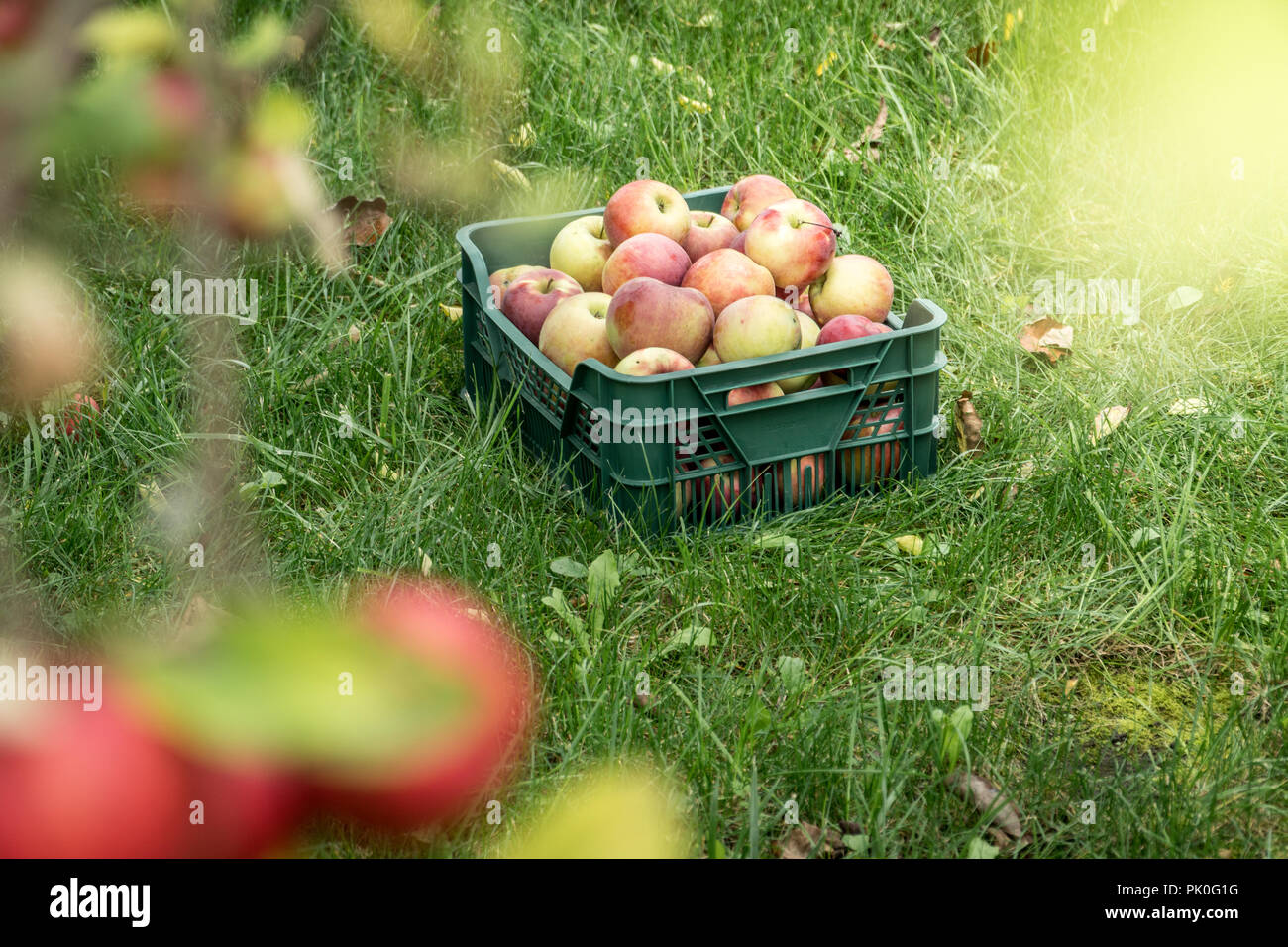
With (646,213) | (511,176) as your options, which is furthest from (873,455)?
(511,176)

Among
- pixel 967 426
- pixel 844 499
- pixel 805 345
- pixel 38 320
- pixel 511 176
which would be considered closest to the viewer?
pixel 38 320

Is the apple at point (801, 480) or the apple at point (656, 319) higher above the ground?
the apple at point (656, 319)

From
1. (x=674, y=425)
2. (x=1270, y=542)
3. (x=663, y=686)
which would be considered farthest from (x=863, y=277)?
(x=663, y=686)

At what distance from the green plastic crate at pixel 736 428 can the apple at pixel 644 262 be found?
0.25 metres

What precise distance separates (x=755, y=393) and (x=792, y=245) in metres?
0.43

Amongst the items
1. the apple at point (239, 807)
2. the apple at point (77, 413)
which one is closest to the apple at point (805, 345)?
the apple at point (77, 413)

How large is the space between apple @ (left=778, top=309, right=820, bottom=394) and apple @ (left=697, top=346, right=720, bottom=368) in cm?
17

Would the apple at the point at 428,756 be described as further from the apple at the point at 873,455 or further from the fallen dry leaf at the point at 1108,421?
the fallen dry leaf at the point at 1108,421

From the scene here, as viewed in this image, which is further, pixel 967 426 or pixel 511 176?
pixel 511 176

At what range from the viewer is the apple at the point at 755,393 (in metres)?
2.42

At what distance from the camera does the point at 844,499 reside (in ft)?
8.31

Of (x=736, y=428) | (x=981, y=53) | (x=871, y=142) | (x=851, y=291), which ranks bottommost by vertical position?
(x=736, y=428)

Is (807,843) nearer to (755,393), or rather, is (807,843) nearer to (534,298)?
(755,393)

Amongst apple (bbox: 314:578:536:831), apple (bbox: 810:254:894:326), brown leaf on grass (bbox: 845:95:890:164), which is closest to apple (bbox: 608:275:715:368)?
apple (bbox: 810:254:894:326)
